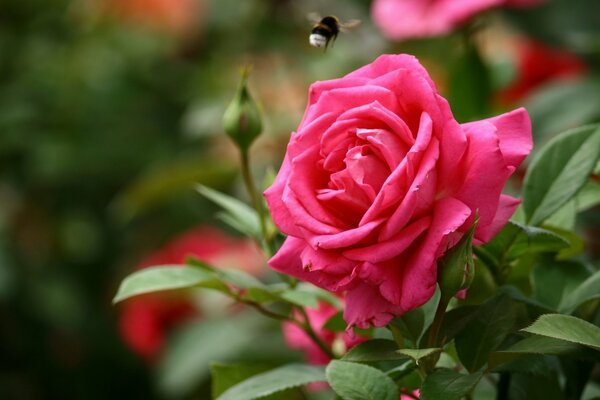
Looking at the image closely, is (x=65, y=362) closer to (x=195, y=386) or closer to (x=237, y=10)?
(x=195, y=386)

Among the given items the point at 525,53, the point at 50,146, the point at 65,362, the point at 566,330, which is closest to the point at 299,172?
the point at 566,330

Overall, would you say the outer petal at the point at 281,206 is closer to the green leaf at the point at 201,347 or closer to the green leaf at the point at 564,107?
the green leaf at the point at 564,107

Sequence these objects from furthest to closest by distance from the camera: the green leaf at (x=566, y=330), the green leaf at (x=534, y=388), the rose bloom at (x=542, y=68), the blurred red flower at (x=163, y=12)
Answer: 1. the blurred red flower at (x=163, y=12)
2. the rose bloom at (x=542, y=68)
3. the green leaf at (x=534, y=388)
4. the green leaf at (x=566, y=330)

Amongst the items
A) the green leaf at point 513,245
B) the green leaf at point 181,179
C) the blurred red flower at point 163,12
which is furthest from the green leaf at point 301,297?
the blurred red flower at point 163,12

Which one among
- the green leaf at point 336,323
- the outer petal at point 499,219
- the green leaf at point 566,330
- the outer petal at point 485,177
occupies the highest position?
the outer petal at point 485,177

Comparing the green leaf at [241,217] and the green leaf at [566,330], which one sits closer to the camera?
the green leaf at [566,330]
